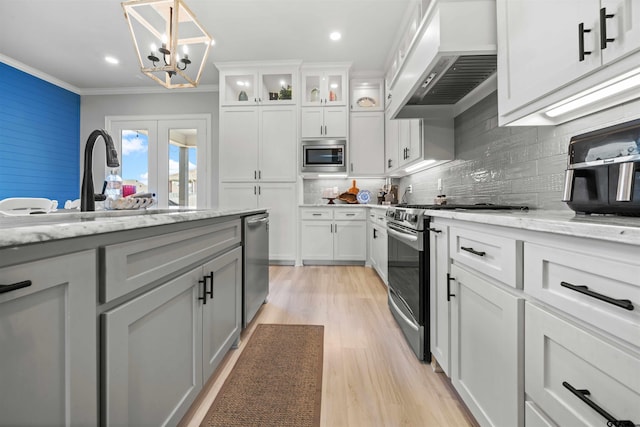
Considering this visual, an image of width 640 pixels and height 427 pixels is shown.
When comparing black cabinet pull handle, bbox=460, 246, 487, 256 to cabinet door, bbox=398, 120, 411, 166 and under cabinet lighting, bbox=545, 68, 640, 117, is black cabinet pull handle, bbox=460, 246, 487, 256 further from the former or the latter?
cabinet door, bbox=398, 120, 411, 166

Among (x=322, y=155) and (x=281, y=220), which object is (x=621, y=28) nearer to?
(x=322, y=155)

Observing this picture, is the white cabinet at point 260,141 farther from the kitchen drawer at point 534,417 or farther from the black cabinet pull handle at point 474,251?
the kitchen drawer at point 534,417

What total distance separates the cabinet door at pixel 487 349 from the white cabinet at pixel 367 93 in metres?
3.96

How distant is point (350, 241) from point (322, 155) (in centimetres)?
138

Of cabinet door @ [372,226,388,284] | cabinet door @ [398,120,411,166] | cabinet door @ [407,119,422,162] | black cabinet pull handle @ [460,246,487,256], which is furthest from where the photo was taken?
cabinet door @ [398,120,411,166]

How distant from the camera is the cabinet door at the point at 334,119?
14.7 ft

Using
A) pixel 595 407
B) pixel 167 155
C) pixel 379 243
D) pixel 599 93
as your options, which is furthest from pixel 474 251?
pixel 167 155

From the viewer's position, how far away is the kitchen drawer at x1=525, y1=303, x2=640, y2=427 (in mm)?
563

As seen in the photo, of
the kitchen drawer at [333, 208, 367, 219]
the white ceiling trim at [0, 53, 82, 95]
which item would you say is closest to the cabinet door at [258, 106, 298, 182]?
the kitchen drawer at [333, 208, 367, 219]

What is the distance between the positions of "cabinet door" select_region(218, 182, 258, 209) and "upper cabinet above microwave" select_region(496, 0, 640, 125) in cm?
362

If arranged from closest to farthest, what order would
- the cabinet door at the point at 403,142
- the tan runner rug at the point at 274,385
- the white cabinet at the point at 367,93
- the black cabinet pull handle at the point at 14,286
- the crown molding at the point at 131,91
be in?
the black cabinet pull handle at the point at 14,286 → the tan runner rug at the point at 274,385 → the cabinet door at the point at 403,142 → the white cabinet at the point at 367,93 → the crown molding at the point at 131,91

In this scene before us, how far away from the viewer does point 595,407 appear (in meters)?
0.61

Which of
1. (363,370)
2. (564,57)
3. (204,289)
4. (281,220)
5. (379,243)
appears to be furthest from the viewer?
(281,220)

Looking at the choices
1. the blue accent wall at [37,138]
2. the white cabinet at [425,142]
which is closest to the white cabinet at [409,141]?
the white cabinet at [425,142]
